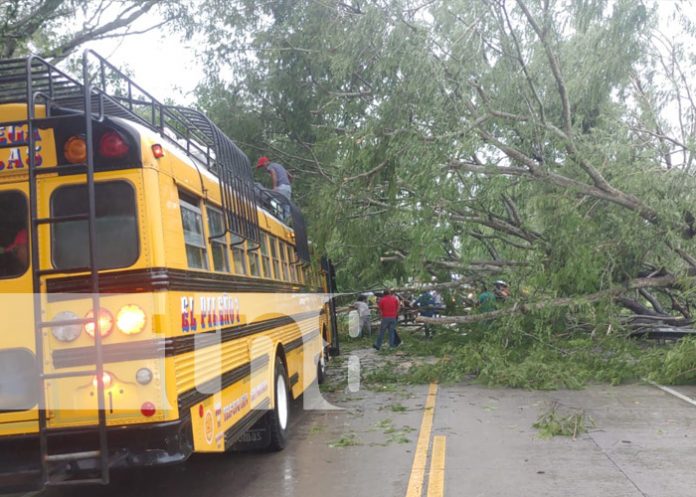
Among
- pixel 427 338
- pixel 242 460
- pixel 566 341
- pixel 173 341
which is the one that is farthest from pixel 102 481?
pixel 427 338

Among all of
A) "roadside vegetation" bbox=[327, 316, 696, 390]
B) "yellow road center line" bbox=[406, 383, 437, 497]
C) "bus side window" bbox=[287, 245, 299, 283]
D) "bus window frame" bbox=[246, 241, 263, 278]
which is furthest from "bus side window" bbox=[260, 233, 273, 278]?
"roadside vegetation" bbox=[327, 316, 696, 390]

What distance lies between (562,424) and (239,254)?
4.34 m

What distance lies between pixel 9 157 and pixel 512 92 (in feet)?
26.4

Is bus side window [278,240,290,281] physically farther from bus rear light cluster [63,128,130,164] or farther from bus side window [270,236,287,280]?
bus rear light cluster [63,128,130,164]

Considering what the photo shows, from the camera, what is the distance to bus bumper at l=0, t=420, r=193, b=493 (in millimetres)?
4906

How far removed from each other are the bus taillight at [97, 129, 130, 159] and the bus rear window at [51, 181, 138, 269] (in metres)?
0.20

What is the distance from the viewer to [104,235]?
5238mm

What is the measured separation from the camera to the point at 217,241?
264 inches

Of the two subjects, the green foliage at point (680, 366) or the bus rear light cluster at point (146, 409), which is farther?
the green foliage at point (680, 366)

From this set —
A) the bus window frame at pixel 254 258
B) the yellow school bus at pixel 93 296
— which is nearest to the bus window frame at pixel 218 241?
the yellow school bus at pixel 93 296

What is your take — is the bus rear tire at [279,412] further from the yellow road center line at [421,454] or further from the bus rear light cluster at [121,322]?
the bus rear light cluster at [121,322]

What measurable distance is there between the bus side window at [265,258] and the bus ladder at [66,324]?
154 inches

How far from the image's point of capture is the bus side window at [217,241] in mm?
6543

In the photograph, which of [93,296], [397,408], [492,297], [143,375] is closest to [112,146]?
[93,296]
